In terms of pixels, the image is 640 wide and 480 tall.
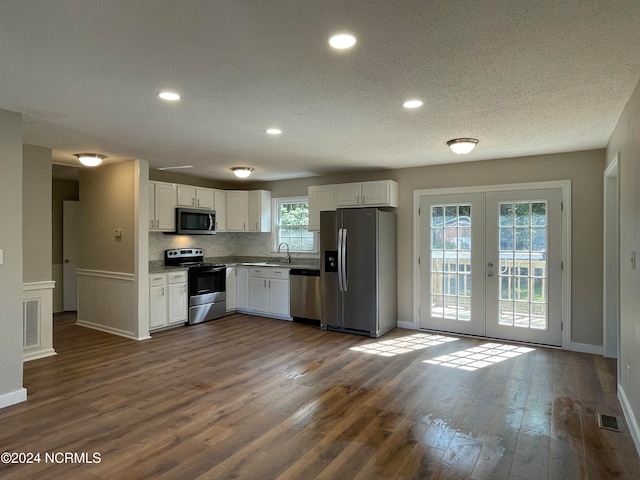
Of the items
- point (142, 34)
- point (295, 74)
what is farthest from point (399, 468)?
point (142, 34)

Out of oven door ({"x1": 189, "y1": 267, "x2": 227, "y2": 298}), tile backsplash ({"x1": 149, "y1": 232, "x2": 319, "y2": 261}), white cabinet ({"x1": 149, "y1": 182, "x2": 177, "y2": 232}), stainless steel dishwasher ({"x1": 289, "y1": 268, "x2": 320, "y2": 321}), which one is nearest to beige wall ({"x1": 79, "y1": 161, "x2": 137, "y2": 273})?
white cabinet ({"x1": 149, "y1": 182, "x2": 177, "y2": 232})

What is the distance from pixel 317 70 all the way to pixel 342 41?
0.39 meters

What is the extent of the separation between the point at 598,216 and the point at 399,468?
153 inches

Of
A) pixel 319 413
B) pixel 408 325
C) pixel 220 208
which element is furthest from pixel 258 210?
pixel 319 413

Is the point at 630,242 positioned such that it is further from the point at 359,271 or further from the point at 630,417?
the point at 359,271

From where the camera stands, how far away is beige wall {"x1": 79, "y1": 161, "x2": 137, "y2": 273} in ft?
17.5

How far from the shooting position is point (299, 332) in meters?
5.68

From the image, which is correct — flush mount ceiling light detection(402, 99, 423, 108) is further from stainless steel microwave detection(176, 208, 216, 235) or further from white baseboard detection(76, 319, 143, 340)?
white baseboard detection(76, 319, 143, 340)

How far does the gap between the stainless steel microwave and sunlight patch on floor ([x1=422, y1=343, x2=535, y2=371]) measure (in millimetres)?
4038

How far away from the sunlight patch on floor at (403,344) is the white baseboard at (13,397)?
3.26 meters

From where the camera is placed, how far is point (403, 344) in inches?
197

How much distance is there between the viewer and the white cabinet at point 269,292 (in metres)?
6.46

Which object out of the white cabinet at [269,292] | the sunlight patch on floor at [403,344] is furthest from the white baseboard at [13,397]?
the white cabinet at [269,292]

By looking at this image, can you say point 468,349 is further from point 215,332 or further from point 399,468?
point 215,332
